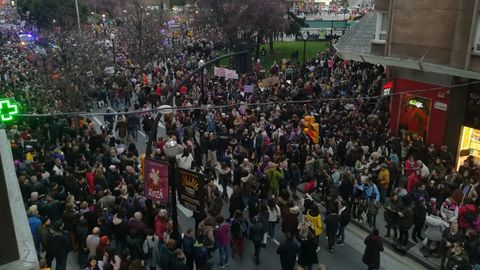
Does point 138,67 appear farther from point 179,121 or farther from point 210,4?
point 179,121

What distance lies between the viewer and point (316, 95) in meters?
24.4

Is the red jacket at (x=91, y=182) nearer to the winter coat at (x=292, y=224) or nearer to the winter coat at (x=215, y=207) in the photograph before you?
the winter coat at (x=215, y=207)

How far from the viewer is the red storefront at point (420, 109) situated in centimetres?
1666

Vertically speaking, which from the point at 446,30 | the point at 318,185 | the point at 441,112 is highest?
the point at 446,30

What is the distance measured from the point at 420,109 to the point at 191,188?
1136cm

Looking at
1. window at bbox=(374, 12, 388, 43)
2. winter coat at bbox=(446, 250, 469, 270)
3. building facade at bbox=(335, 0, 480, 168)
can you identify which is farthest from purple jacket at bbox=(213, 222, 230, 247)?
window at bbox=(374, 12, 388, 43)

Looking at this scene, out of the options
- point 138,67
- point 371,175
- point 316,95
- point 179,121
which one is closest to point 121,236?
point 371,175

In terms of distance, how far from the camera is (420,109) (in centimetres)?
1769

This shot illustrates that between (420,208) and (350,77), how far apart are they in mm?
17309

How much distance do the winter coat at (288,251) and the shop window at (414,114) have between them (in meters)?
9.65

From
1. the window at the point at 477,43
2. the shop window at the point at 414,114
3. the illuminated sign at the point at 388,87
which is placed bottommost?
the shop window at the point at 414,114

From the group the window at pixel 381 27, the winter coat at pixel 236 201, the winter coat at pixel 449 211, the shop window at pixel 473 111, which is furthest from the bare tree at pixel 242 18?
the winter coat at pixel 449 211

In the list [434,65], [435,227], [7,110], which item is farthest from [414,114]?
[7,110]

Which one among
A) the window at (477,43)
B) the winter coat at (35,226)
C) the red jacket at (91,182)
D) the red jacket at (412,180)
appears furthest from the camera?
the window at (477,43)
